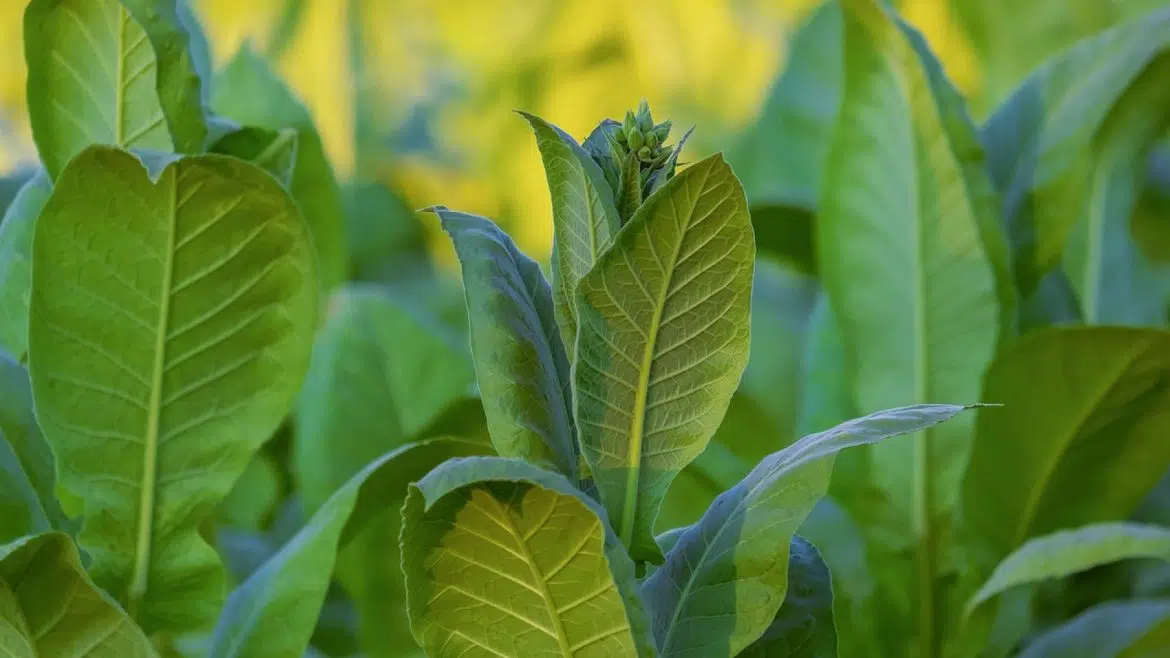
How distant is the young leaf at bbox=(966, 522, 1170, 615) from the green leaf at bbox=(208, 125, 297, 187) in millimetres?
407

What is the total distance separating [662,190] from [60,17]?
30cm

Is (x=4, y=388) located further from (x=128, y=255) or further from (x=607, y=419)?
(x=607, y=419)

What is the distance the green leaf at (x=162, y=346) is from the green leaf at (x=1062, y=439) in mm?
397

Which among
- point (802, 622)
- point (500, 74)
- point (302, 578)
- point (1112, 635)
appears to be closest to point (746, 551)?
point (802, 622)

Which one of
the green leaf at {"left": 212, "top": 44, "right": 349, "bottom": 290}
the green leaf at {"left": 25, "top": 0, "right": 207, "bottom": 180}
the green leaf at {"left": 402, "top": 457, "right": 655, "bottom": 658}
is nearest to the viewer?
the green leaf at {"left": 402, "top": 457, "right": 655, "bottom": 658}

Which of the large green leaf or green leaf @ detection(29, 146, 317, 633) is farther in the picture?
the large green leaf

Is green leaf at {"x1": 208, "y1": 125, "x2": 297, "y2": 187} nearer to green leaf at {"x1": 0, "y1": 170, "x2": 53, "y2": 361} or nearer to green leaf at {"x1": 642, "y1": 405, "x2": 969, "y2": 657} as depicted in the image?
green leaf at {"x1": 0, "y1": 170, "x2": 53, "y2": 361}

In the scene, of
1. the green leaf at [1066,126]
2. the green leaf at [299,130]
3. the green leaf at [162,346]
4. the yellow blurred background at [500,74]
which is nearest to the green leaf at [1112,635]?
the green leaf at [1066,126]

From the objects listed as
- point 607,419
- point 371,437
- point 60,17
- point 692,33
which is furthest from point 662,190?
point 692,33

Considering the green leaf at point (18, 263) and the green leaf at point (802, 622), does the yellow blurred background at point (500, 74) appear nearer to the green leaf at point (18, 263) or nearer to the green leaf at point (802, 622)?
the green leaf at point (18, 263)

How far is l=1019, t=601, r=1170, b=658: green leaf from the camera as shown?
0.61 metres

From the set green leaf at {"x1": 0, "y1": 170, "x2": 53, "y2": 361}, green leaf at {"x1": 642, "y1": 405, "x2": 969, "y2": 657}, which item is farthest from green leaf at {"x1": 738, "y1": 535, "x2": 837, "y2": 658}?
green leaf at {"x1": 0, "y1": 170, "x2": 53, "y2": 361}

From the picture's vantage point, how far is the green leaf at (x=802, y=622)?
0.44 m

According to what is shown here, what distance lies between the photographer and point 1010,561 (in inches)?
22.9
